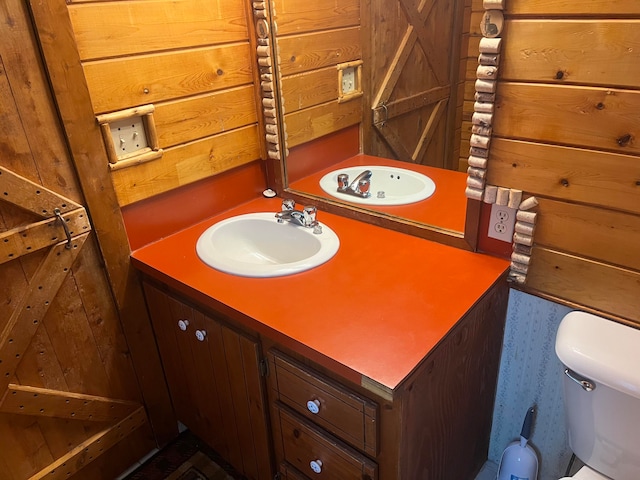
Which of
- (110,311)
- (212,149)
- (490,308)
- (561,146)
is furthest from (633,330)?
(110,311)

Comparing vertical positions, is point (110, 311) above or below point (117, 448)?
above

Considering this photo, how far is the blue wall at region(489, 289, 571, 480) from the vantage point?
1312mm

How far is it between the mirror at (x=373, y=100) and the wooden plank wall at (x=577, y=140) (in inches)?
7.7

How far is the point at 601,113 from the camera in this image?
39.5 inches

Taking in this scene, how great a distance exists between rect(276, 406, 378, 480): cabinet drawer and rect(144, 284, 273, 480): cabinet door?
3.7 inches

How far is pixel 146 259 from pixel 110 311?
0.69 ft

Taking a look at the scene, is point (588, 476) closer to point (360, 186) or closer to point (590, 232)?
point (590, 232)

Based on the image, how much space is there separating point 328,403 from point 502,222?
0.64m

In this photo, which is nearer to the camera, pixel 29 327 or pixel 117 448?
pixel 29 327

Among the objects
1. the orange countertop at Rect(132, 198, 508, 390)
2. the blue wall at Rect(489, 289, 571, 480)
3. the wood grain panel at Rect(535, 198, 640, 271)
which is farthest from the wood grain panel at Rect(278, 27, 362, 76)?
the blue wall at Rect(489, 289, 571, 480)

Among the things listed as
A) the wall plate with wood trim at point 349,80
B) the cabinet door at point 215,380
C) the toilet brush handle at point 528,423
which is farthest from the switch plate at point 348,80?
the toilet brush handle at point 528,423

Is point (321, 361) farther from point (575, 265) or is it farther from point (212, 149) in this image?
point (212, 149)

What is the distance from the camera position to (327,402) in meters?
1.10

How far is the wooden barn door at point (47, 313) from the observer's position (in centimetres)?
117
